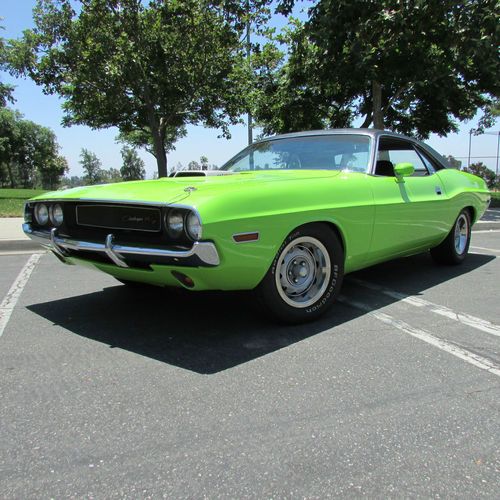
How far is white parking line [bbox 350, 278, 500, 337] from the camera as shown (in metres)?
3.56

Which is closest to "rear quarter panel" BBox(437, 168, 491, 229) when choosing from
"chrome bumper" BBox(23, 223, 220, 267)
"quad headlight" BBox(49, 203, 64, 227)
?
"chrome bumper" BBox(23, 223, 220, 267)

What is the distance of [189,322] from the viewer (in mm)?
3643

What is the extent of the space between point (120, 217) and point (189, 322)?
99 centimetres

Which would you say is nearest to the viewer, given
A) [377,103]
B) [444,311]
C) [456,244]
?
[444,311]

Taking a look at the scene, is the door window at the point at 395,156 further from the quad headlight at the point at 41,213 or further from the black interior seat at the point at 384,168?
the quad headlight at the point at 41,213

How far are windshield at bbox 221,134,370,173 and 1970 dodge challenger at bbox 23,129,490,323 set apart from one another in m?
0.01

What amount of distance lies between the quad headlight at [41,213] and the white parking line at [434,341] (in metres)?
2.59

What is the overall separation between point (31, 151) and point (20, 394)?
6857 centimetres

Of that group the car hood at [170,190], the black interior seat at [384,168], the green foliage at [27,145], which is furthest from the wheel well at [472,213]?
the green foliage at [27,145]

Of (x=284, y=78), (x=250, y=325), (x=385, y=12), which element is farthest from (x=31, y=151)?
(x=250, y=325)

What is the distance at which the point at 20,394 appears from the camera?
2500mm

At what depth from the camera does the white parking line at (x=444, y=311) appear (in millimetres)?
3557

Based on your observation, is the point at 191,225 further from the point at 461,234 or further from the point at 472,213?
the point at 472,213

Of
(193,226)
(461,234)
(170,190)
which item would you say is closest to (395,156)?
(461,234)
